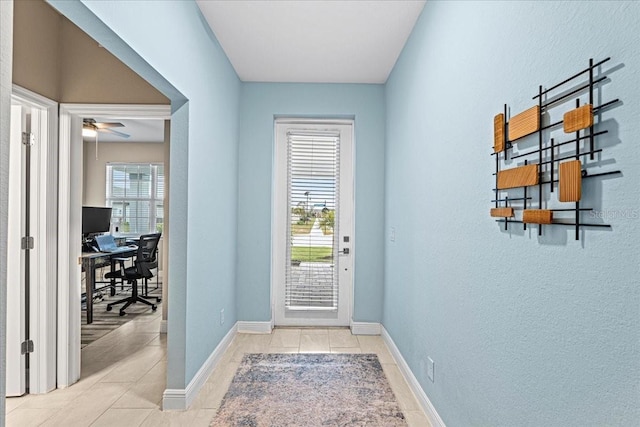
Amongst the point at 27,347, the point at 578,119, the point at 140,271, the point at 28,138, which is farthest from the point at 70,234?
the point at 578,119

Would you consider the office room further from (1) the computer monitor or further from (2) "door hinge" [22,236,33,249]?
(1) the computer monitor

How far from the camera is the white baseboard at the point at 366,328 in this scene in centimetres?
403

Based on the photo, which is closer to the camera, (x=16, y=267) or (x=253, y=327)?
(x=16, y=267)

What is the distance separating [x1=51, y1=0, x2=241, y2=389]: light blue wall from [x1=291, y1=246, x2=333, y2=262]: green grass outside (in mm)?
853

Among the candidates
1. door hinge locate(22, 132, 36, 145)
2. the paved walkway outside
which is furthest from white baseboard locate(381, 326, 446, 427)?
door hinge locate(22, 132, 36, 145)

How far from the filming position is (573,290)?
1.06m

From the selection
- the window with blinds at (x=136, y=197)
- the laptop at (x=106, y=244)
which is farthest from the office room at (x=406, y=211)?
the window with blinds at (x=136, y=197)

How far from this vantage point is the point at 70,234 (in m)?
2.74

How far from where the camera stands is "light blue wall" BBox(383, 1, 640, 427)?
910mm

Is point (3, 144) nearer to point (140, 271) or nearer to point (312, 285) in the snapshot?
point (312, 285)

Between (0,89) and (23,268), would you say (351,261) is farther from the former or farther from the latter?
(0,89)

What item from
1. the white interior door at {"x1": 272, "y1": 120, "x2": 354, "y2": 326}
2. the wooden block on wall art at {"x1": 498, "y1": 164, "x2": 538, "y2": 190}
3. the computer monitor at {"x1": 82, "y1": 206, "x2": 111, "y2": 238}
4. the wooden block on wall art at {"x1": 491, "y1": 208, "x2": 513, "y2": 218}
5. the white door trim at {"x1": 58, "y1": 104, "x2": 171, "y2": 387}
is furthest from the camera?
the computer monitor at {"x1": 82, "y1": 206, "x2": 111, "y2": 238}

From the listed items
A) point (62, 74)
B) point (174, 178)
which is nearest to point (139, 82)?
point (62, 74)

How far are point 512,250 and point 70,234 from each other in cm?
287
